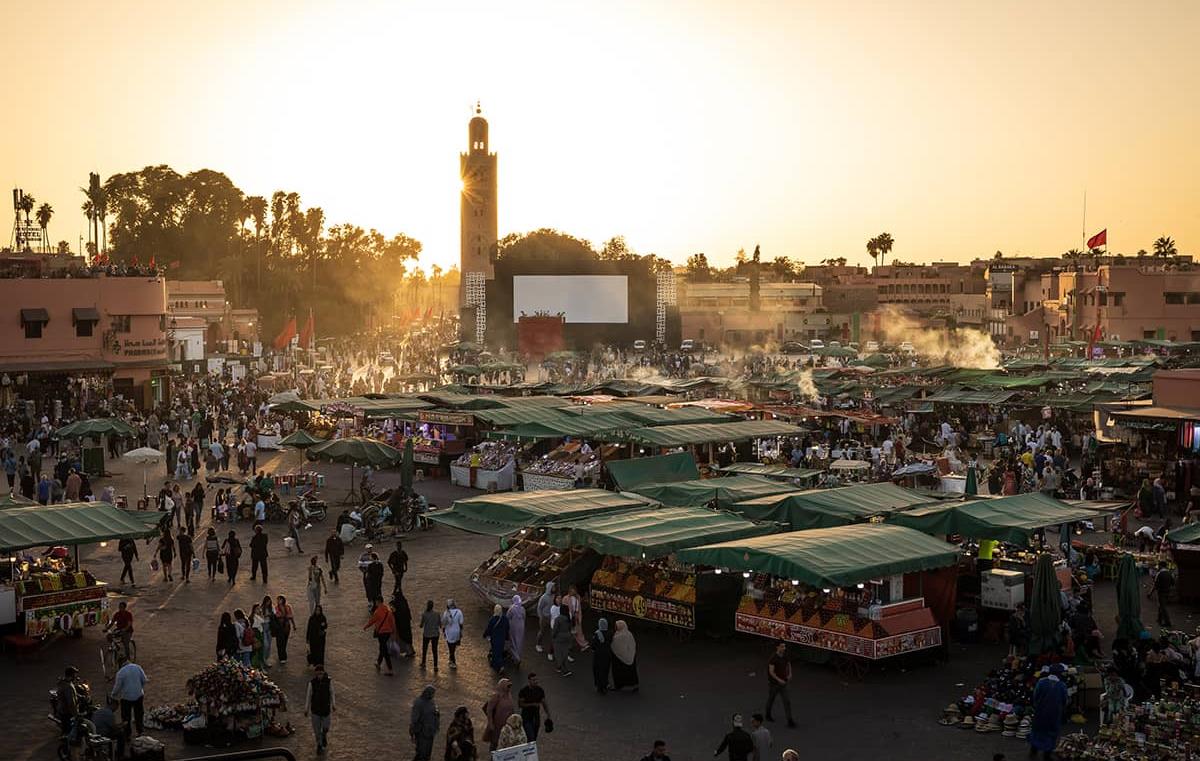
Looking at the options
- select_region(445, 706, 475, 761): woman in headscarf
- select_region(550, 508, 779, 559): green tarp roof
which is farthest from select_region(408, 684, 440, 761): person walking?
select_region(550, 508, 779, 559): green tarp roof

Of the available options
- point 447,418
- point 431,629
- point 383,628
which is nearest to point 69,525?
point 383,628

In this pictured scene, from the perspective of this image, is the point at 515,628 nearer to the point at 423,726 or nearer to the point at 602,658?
the point at 602,658

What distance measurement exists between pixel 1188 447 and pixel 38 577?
78.9 ft

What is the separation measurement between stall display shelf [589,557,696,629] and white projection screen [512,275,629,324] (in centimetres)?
7797

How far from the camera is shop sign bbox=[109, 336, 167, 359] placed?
167ft

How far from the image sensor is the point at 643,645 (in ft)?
59.1

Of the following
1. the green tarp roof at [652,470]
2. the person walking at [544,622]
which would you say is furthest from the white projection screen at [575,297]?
the person walking at [544,622]

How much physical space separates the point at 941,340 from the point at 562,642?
317ft

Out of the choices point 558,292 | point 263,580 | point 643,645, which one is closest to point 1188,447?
point 643,645

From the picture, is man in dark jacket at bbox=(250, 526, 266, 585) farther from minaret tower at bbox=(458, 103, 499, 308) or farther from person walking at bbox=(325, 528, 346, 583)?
minaret tower at bbox=(458, 103, 499, 308)

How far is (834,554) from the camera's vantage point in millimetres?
16516

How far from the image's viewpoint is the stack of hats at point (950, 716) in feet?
47.2

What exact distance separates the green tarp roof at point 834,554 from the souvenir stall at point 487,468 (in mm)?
15957

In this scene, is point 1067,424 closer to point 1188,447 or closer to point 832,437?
point 832,437
